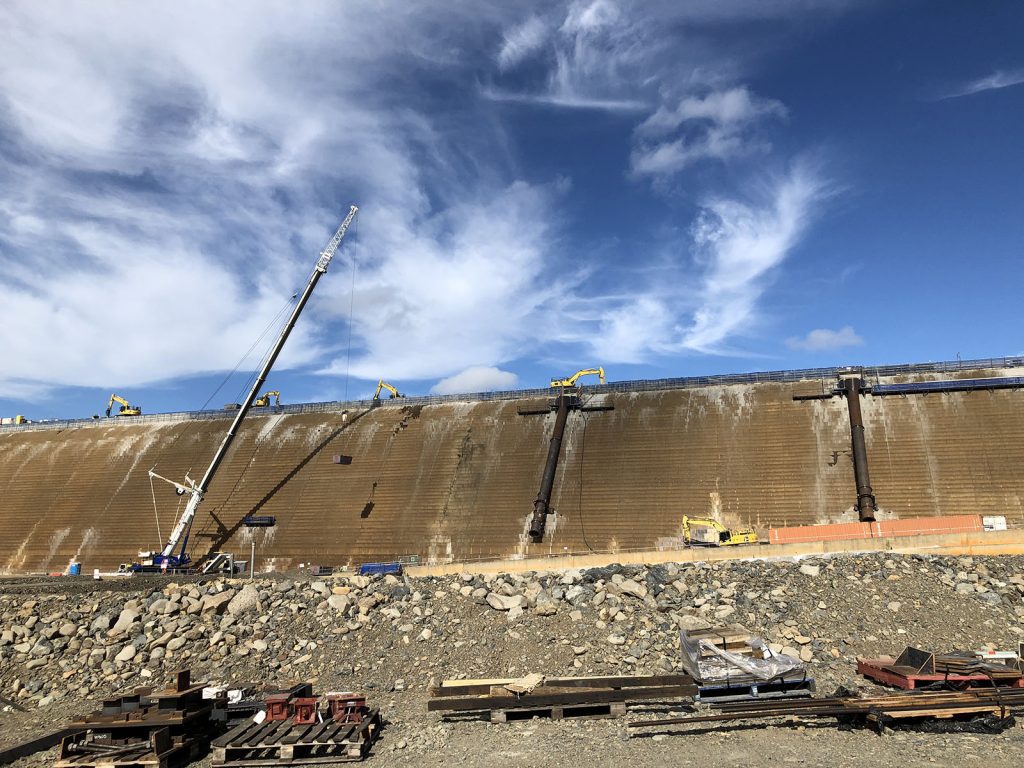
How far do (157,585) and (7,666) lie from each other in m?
10.2

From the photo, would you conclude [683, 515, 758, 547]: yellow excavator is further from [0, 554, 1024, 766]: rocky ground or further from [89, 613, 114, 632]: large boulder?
[89, 613, 114, 632]: large boulder

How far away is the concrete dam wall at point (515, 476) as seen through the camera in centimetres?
3756

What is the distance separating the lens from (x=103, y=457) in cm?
5825

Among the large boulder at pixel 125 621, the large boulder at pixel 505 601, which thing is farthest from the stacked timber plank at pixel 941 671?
the large boulder at pixel 125 621

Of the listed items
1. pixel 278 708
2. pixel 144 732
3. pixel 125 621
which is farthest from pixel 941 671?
pixel 125 621

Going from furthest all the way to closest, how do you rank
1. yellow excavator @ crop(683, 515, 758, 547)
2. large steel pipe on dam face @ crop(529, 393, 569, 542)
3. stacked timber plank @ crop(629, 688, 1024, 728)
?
large steel pipe on dam face @ crop(529, 393, 569, 542) → yellow excavator @ crop(683, 515, 758, 547) → stacked timber plank @ crop(629, 688, 1024, 728)

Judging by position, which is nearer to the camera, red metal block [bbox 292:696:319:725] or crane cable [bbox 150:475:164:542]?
red metal block [bbox 292:696:319:725]

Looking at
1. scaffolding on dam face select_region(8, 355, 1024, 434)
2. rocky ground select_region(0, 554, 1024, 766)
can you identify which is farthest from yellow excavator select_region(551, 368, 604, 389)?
rocky ground select_region(0, 554, 1024, 766)

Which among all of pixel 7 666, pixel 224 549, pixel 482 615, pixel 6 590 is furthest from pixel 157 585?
pixel 482 615

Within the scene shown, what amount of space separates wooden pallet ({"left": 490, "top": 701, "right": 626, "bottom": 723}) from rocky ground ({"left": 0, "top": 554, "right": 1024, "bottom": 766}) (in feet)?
0.78

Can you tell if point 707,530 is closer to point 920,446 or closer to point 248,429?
point 920,446

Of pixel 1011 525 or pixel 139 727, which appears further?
pixel 1011 525

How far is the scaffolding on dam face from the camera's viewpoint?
42812mm

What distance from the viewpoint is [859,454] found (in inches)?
1496
